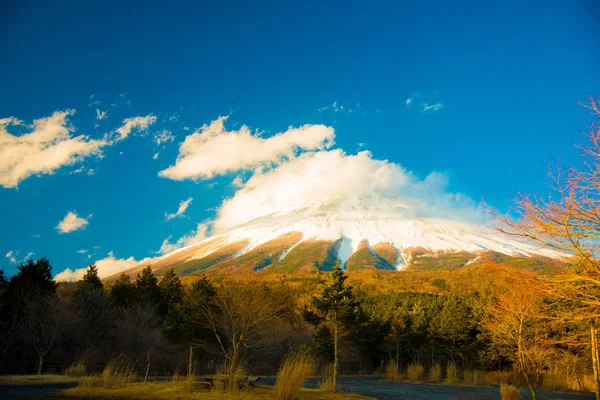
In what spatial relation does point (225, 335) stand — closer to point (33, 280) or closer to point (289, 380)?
point (289, 380)

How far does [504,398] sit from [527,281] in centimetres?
918

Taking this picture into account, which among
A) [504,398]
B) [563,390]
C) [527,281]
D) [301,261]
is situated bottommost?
[563,390]

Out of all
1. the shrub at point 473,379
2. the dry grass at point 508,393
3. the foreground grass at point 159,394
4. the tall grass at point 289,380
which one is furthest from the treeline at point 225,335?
the tall grass at point 289,380

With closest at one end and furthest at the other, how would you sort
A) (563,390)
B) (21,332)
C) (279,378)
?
(279,378)
(563,390)
(21,332)

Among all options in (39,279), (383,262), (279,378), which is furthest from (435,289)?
(383,262)

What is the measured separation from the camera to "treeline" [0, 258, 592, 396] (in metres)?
24.0

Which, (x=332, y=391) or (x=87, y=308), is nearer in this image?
(x=332, y=391)

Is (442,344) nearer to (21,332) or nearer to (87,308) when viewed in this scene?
(87,308)

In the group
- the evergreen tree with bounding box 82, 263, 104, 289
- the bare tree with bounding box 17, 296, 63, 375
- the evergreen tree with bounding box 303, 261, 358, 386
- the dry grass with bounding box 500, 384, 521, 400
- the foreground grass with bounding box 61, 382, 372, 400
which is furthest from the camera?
the evergreen tree with bounding box 82, 263, 104, 289

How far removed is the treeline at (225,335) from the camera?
944 inches

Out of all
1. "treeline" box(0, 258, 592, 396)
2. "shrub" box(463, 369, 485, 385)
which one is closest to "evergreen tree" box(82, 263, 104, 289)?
"treeline" box(0, 258, 592, 396)

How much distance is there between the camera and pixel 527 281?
5.50 metres

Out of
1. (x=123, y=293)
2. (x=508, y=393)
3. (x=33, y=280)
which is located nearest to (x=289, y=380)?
(x=508, y=393)

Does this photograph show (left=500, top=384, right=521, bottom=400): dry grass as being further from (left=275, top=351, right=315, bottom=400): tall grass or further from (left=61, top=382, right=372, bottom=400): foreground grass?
(left=275, top=351, right=315, bottom=400): tall grass
